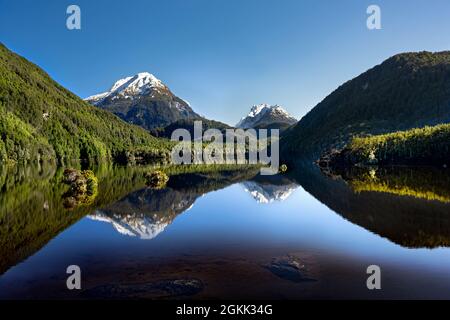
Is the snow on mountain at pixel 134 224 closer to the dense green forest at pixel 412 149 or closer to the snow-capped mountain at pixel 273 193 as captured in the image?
the snow-capped mountain at pixel 273 193

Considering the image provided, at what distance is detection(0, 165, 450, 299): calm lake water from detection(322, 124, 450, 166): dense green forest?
11333 centimetres

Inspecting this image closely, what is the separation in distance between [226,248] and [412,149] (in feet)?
536

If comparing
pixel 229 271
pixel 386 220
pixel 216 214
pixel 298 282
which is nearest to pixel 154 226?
pixel 216 214

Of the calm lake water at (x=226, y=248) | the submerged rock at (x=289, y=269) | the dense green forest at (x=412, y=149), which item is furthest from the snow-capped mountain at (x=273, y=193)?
the dense green forest at (x=412, y=149)

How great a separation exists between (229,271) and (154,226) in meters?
21.1

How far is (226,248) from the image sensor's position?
34125 millimetres

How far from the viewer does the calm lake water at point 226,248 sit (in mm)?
23453

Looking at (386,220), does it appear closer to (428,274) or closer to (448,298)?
(428,274)

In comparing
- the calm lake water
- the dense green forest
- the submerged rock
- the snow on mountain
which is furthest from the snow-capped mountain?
the dense green forest

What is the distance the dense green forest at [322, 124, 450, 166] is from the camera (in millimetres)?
158625

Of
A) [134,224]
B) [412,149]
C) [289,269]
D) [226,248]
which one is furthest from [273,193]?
[412,149]

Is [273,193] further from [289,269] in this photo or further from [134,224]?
[289,269]

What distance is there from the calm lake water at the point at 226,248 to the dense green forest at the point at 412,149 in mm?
113332

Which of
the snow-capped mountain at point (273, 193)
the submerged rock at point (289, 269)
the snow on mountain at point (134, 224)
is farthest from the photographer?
the snow-capped mountain at point (273, 193)
